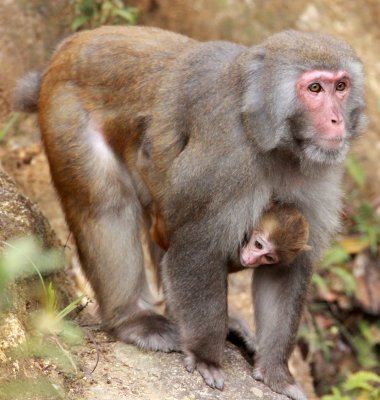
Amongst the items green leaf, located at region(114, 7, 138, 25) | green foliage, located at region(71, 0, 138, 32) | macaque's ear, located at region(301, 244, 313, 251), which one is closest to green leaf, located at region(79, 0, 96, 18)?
green foliage, located at region(71, 0, 138, 32)

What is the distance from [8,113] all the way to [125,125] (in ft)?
10.1

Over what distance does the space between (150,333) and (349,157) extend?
4395 millimetres

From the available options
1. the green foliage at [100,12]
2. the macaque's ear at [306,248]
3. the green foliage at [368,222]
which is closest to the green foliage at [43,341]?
the macaque's ear at [306,248]

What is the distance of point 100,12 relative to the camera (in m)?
8.82

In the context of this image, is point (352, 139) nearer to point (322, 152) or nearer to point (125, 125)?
point (322, 152)

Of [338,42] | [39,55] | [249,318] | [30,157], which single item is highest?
[338,42]

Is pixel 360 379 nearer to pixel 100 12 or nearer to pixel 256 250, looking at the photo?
pixel 256 250

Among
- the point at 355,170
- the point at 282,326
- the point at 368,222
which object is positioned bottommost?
the point at 368,222

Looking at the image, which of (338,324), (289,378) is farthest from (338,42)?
(338,324)

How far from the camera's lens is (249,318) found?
8.48 metres

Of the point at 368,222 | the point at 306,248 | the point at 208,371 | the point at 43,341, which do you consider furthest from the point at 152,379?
the point at 368,222

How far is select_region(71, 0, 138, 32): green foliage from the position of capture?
Result: 8711mm

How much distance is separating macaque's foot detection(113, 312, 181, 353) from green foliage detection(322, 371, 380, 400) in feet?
9.37

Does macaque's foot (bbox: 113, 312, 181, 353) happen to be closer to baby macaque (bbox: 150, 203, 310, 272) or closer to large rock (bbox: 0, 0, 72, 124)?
baby macaque (bbox: 150, 203, 310, 272)
